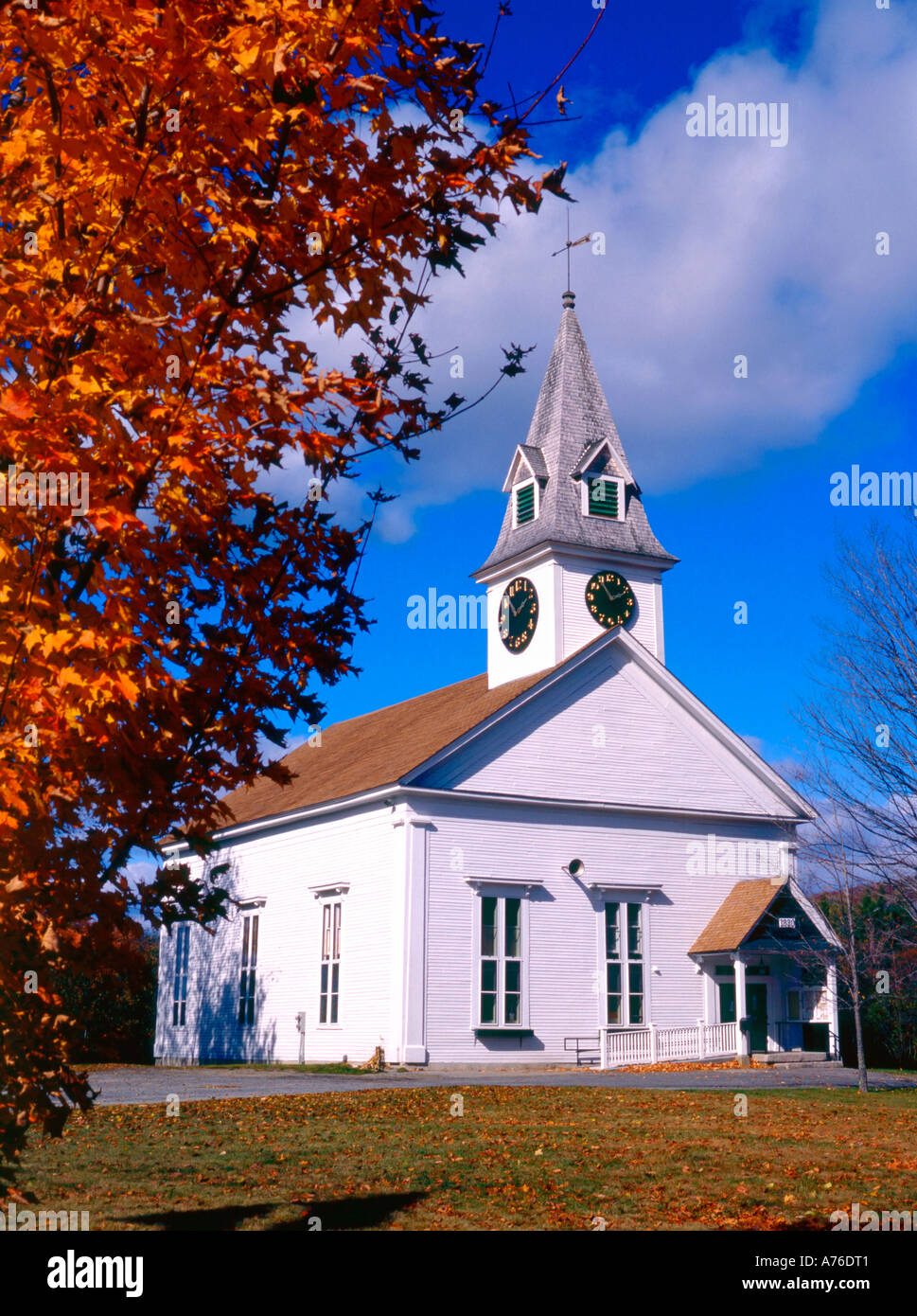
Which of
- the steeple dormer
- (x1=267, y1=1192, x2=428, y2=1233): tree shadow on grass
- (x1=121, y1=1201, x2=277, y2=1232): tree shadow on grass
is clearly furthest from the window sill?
(x1=121, y1=1201, x2=277, y2=1232): tree shadow on grass

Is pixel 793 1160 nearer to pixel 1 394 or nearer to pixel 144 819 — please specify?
pixel 144 819

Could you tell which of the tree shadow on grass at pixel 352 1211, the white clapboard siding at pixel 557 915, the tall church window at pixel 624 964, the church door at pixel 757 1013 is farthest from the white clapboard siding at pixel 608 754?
the tree shadow on grass at pixel 352 1211

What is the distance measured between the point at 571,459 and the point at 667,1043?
15189mm

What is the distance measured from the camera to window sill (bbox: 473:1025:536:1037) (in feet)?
81.6

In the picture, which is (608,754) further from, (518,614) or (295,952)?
(295,952)

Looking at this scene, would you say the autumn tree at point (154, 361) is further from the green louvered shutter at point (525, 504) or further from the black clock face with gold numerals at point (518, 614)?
the green louvered shutter at point (525, 504)

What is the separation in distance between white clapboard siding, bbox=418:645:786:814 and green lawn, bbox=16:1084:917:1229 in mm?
11512

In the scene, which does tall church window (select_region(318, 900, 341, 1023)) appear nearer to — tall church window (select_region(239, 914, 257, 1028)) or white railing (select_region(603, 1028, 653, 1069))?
tall church window (select_region(239, 914, 257, 1028))

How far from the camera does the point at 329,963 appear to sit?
27.1 metres

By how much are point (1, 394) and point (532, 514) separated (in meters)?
28.1

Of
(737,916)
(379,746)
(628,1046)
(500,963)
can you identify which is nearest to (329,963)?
(500,963)
